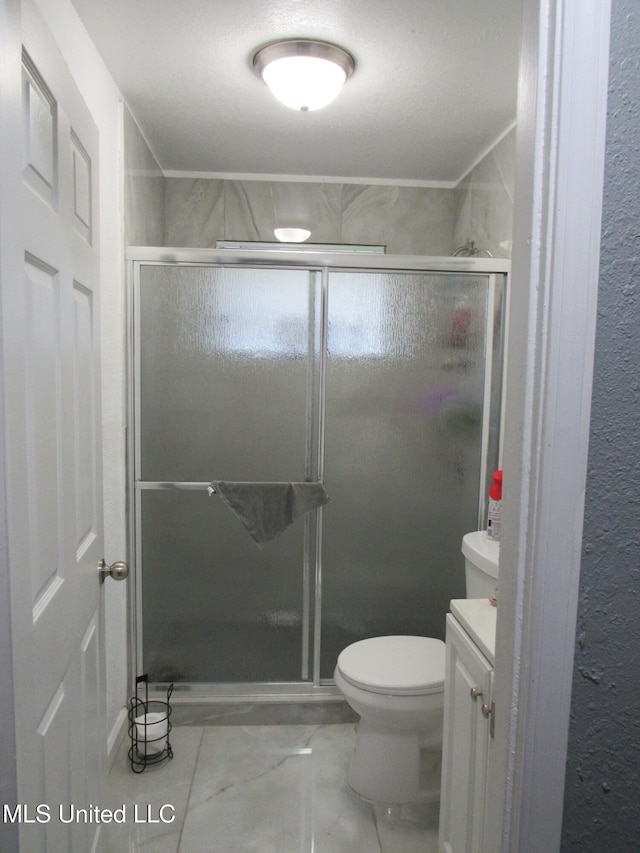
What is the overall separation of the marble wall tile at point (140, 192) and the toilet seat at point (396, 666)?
66.4 inches

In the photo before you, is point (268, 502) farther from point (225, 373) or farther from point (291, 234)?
point (291, 234)

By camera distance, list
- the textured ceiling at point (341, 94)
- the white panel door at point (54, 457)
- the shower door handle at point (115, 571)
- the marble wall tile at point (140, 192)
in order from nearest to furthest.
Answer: the white panel door at point (54, 457) < the shower door handle at point (115, 571) < the textured ceiling at point (341, 94) < the marble wall tile at point (140, 192)

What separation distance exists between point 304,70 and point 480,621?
169cm

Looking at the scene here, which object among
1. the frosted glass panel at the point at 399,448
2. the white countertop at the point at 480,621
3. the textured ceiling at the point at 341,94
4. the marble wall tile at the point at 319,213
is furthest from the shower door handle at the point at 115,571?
the marble wall tile at the point at 319,213

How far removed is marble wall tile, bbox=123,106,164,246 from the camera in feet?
7.15

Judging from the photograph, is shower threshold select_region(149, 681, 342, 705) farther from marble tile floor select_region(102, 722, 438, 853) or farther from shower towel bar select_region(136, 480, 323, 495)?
shower towel bar select_region(136, 480, 323, 495)

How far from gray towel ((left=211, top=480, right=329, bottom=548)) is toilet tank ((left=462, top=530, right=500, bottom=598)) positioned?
656 mm

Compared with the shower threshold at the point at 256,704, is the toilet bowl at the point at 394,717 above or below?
above

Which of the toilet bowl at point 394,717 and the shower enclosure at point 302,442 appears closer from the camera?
the toilet bowl at point 394,717

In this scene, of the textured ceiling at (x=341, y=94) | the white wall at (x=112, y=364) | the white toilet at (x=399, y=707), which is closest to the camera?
the textured ceiling at (x=341, y=94)

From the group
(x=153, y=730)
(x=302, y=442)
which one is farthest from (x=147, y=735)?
(x=302, y=442)

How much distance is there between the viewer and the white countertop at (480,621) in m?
1.19

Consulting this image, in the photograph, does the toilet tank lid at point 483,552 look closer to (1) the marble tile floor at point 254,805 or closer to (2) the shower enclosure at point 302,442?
(2) the shower enclosure at point 302,442

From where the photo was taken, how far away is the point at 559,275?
2.16ft
